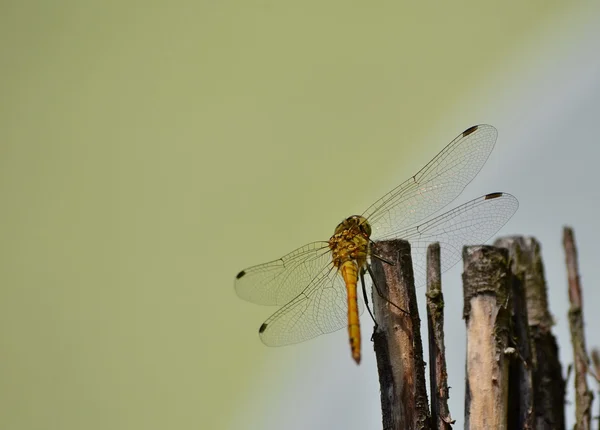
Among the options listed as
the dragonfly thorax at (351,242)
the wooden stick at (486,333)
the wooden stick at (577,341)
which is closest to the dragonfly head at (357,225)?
the dragonfly thorax at (351,242)

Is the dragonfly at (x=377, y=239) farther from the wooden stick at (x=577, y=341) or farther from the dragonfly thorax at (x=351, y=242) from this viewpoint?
the wooden stick at (x=577, y=341)

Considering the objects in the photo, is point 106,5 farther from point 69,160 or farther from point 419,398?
point 419,398

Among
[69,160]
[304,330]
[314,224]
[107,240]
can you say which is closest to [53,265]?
[107,240]

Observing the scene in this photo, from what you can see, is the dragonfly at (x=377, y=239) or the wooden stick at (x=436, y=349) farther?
the dragonfly at (x=377, y=239)

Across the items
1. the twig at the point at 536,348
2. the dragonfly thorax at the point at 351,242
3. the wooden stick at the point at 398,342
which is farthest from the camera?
the dragonfly thorax at the point at 351,242

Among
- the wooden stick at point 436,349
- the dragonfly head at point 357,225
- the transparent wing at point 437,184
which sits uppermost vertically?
the transparent wing at point 437,184

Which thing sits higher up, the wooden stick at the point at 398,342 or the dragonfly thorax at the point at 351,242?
the dragonfly thorax at the point at 351,242

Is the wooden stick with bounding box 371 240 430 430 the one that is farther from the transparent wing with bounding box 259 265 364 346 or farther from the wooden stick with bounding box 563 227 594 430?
the wooden stick with bounding box 563 227 594 430
